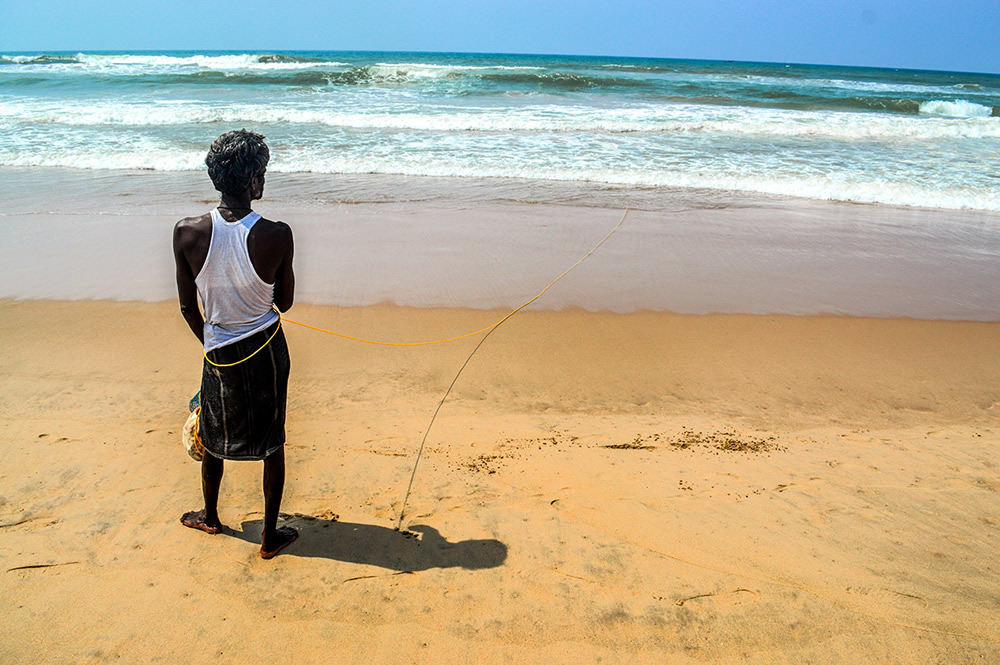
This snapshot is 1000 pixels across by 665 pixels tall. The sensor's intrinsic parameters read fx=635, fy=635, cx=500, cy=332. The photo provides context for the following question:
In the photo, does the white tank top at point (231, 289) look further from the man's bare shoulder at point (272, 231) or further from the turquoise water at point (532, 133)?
the turquoise water at point (532, 133)

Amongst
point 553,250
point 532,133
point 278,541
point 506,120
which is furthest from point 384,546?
point 506,120

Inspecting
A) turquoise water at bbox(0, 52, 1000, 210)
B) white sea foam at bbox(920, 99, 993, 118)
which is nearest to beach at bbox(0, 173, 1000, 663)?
turquoise water at bbox(0, 52, 1000, 210)

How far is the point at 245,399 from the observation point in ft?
7.81

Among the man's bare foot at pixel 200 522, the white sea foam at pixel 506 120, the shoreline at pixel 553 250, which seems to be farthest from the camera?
the white sea foam at pixel 506 120

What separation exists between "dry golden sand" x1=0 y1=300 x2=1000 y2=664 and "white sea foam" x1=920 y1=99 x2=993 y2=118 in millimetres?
24129

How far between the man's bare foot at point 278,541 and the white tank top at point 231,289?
0.83 metres

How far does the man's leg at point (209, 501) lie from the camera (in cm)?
260

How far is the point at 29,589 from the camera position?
2.37m

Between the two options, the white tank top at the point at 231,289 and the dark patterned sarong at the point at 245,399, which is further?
the dark patterned sarong at the point at 245,399

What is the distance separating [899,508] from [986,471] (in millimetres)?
746

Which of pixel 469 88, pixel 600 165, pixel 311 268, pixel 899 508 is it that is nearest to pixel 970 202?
pixel 600 165

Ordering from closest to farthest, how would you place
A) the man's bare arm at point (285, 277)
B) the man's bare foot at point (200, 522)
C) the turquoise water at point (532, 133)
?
the man's bare arm at point (285, 277) → the man's bare foot at point (200, 522) → the turquoise water at point (532, 133)

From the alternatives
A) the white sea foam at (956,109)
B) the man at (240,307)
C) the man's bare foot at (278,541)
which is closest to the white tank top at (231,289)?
the man at (240,307)

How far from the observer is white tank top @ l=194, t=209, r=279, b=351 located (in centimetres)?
220
